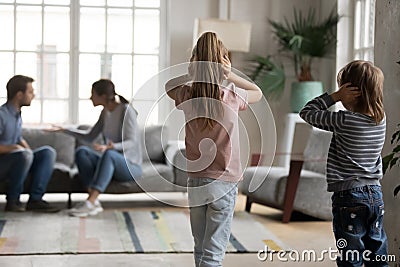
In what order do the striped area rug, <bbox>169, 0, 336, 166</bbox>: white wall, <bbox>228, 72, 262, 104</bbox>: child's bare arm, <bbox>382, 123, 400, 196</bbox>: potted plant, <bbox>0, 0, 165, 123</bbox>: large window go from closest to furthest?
<bbox>228, 72, 262, 104</bbox>: child's bare arm < <bbox>382, 123, 400, 196</bbox>: potted plant < the striped area rug < <bbox>0, 0, 165, 123</bbox>: large window < <bbox>169, 0, 336, 166</bbox>: white wall

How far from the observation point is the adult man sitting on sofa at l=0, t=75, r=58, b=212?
5.71 m

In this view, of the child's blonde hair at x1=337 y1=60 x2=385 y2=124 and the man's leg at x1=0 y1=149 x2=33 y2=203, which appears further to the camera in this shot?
the man's leg at x1=0 y1=149 x2=33 y2=203

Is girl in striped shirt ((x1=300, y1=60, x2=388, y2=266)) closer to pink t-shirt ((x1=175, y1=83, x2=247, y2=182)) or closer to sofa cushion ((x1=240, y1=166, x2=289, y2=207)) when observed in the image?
pink t-shirt ((x1=175, y1=83, x2=247, y2=182))

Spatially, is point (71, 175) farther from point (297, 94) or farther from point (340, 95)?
point (340, 95)

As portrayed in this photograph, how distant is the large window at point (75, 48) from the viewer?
23.6 ft

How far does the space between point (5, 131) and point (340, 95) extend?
131 inches

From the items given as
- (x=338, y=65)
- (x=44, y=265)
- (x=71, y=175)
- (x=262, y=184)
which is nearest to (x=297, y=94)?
(x=338, y=65)

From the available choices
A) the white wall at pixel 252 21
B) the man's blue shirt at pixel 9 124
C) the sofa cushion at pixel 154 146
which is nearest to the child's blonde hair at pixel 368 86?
the man's blue shirt at pixel 9 124

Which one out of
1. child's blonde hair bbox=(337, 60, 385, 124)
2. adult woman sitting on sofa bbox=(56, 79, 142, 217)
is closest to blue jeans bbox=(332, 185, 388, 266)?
child's blonde hair bbox=(337, 60, 385, 124)

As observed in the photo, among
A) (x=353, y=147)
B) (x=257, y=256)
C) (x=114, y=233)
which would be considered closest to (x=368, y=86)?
(x=353, y=147)

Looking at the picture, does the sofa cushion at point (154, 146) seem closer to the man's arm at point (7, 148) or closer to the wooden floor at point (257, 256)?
the wooden floor at point (257, 256)

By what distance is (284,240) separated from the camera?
4.76 meters

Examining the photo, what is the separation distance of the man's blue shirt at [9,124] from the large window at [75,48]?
5.01 ft

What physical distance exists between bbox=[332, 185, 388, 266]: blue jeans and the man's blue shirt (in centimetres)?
331
